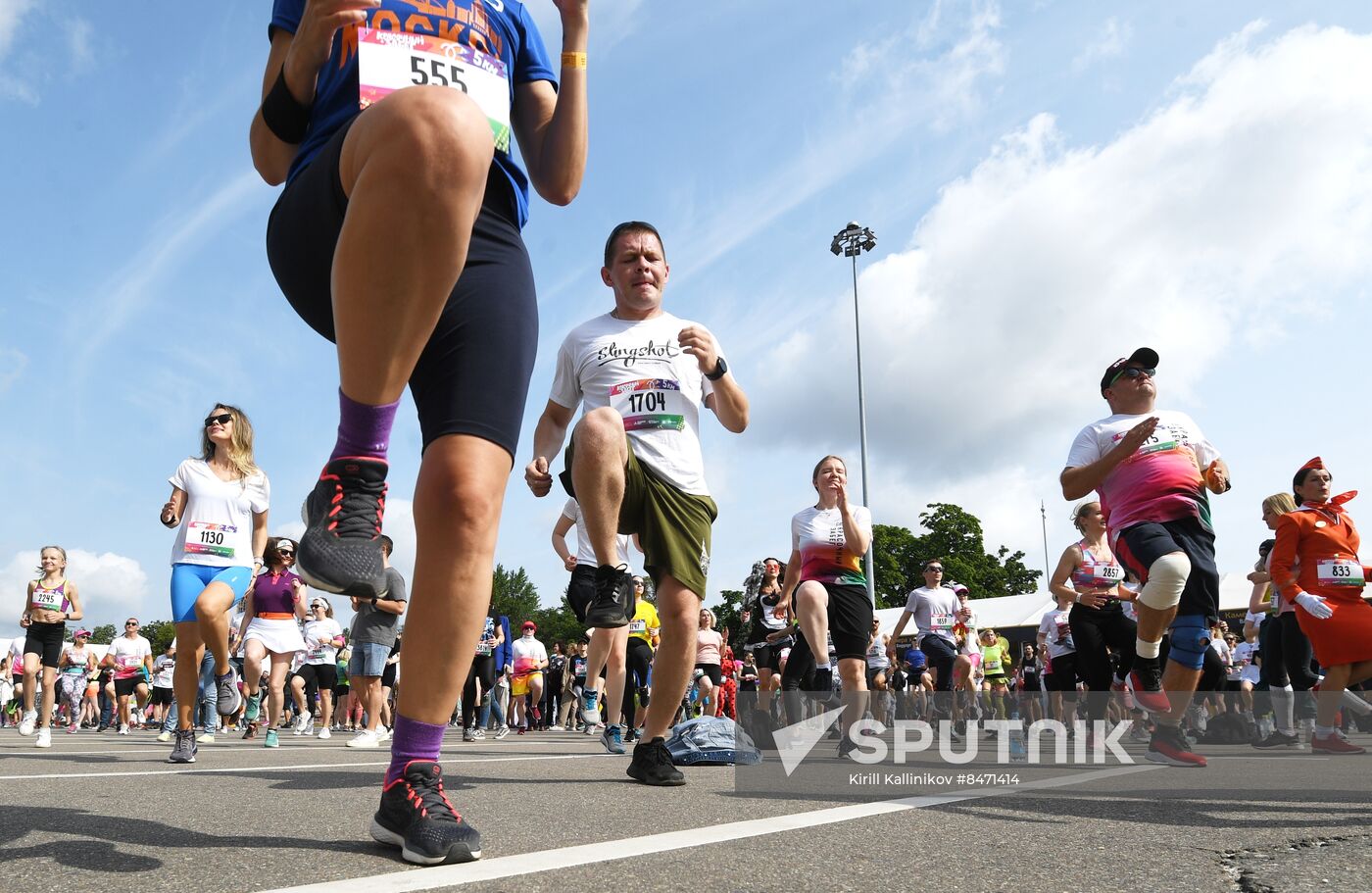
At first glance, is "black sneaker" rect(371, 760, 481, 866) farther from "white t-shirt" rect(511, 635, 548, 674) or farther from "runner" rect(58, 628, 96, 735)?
"runner" rect(58, 628, 96, 735)

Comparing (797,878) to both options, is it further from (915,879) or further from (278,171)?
(278,171)

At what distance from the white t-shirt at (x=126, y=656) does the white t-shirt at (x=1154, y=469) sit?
20241 mm

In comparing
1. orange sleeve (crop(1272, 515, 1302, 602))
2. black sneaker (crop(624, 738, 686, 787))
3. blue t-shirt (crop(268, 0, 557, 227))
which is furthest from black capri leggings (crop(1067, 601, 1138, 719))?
blue t-shirt (crop(268, 0, 557, 227))

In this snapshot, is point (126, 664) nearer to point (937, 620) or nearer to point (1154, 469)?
point (937, 620)

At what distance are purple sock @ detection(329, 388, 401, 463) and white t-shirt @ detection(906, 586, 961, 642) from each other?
11.7m

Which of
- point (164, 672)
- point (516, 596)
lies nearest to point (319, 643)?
point (164, 672)

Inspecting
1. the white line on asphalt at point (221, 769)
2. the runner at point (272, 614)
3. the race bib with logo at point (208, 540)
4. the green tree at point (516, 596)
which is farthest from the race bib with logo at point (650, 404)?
the green tree at point (516, 596)

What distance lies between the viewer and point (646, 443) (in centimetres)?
412

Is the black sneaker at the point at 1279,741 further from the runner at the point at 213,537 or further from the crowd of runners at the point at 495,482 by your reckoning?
the runner at the point at 213,537

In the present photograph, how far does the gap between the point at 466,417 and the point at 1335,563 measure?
268 inches

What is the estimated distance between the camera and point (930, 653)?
12953 mm

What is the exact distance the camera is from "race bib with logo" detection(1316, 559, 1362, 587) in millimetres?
6742

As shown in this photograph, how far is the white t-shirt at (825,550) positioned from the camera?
7.37 m

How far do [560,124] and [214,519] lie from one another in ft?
16.0
